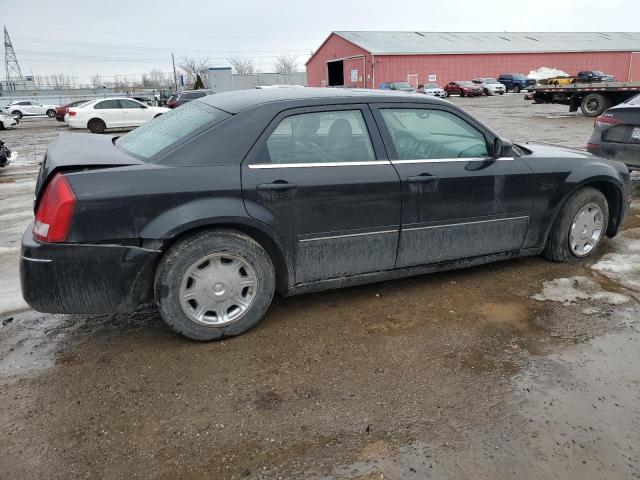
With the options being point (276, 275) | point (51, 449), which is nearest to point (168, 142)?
point (276, 275)

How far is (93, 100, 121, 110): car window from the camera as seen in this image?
68.4ft

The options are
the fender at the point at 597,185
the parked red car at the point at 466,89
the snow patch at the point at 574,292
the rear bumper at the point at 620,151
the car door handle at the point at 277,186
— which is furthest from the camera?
the parked red car at the point at 466,89

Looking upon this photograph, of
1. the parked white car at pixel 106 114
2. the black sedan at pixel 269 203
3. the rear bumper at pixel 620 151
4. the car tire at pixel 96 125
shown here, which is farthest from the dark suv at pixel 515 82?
the black sedan at pixel 269 203

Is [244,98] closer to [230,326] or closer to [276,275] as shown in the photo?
[276,275]

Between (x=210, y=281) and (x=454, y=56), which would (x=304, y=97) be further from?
(x=454, y=56)

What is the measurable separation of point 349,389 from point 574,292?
89.6 inches

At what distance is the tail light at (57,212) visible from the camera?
112 inches

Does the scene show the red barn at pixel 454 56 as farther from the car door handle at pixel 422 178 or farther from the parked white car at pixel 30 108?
the car door handle at pixel 422 178

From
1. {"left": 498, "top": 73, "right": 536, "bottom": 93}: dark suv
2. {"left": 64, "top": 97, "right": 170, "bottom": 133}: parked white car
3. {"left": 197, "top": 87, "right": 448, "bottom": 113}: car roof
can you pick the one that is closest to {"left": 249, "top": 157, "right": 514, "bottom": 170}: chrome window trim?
{"left": 197, "top": 87, "right": 448, "bottom": 113}: car roof

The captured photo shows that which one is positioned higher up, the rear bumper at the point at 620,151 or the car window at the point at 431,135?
the car window at the point at 431,135

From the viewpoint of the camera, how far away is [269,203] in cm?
326

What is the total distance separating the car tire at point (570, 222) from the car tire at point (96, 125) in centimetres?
2024

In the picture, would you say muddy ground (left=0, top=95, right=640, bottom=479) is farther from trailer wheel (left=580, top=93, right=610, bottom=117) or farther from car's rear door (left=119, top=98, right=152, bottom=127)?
trailer wheel (left=580, top=93, right=610, bottom=117)

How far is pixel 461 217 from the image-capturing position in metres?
3.89
